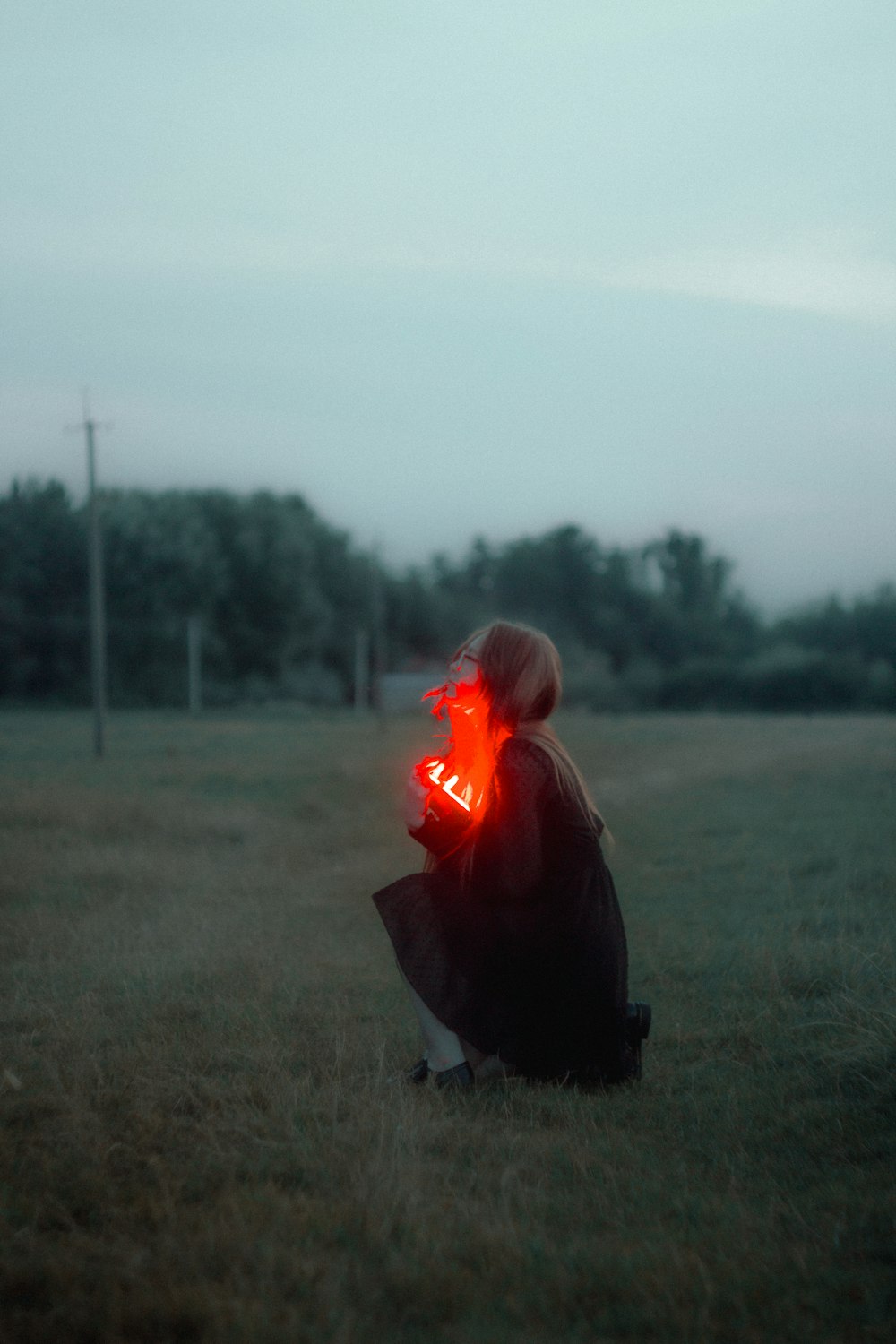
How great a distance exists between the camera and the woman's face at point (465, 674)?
4684 mm

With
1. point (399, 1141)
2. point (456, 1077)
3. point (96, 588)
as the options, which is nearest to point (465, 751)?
point (456, 1077)

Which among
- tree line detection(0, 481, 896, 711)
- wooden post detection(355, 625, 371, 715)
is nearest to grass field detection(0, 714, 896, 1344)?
tree line detection(0, 481, 896, 711)

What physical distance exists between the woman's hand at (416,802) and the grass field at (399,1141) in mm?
954

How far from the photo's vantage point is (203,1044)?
16.6ft

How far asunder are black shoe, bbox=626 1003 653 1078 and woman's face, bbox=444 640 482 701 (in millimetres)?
1340

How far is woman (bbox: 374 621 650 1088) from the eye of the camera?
452cm

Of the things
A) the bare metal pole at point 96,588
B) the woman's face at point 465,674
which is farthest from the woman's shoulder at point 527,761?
the bare metal pole at point 96,588

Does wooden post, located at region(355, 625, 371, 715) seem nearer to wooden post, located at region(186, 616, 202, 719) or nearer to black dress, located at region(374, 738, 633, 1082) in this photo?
wooden post, located at region(186, 616, 202, 719)

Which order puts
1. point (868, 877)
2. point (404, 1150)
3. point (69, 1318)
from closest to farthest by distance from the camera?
point (69, 1318)
point (404, 1150)
point (868, 877)

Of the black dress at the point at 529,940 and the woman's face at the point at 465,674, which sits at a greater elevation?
the woman's face at the point at 465,674

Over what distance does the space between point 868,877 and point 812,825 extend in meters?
3.91

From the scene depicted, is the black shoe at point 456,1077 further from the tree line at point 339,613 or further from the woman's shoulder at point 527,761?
the tree line at point 339,613

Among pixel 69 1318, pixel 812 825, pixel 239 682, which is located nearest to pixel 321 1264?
pixel 69 1318

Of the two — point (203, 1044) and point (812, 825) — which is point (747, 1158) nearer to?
point (203, 1044)
